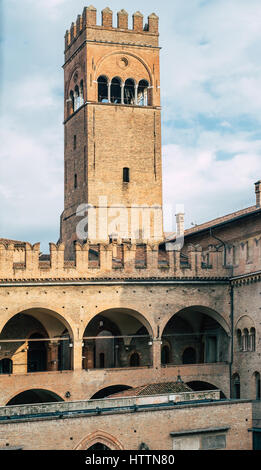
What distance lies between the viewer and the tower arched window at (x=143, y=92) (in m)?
43.0

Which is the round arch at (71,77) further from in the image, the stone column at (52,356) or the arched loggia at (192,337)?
the stone column at (52,356)

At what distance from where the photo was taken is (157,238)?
136ft

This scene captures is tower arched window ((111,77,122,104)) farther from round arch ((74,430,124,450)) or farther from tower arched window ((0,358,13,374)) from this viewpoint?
round arch ((74,430,124,450))

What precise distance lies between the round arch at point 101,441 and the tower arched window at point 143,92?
74.2 ft

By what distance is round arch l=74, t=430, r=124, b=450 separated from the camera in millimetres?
24361

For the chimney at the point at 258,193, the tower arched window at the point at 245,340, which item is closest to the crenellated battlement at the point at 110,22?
the chimney at the point at 258,193

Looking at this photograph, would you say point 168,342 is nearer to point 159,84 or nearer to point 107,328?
point 107,328

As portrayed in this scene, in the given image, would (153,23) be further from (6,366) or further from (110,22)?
(6,366)

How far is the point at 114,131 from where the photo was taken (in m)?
41.4

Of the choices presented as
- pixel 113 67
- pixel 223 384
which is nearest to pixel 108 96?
pixel 113 67

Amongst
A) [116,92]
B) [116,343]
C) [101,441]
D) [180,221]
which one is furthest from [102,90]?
[101,441]

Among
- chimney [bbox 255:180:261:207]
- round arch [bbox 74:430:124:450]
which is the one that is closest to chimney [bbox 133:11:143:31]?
chimney [bbox 255:180:261:207]

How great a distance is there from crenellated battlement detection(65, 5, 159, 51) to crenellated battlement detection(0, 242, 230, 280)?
13.8 meters

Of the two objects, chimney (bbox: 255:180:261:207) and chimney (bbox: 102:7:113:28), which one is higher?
chimney (bbox: 102:7:113:28)
